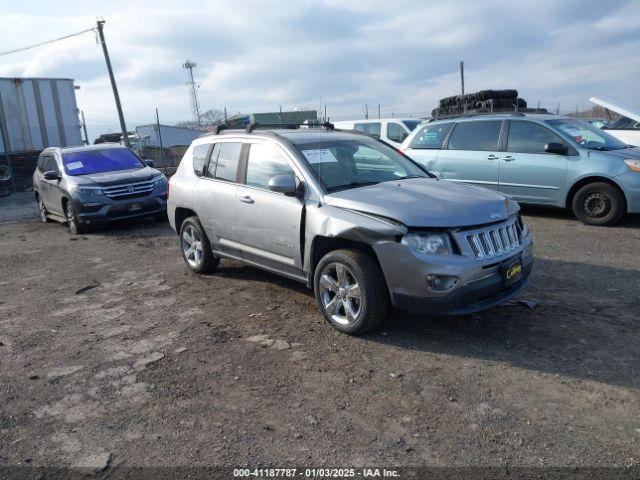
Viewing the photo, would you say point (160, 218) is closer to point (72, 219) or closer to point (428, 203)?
point (72, 219)

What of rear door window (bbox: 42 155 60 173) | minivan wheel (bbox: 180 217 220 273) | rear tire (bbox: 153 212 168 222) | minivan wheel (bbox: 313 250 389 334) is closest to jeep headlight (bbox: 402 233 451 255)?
minivan wheel (bbox: 313 250 389 334)

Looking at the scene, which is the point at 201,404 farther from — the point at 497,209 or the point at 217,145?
the point at 217,145

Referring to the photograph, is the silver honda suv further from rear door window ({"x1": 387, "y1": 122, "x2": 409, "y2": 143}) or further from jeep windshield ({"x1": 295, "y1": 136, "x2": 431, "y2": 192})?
rear door window ({"x1": 387, "y1": 122, "x2": 409, "y2": 143})

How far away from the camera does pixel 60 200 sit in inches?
411

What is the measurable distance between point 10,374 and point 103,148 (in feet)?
25.9

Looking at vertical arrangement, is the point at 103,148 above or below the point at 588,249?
above

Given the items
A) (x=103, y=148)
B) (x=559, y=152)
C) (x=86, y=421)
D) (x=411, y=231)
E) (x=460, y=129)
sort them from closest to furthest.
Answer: (x=86, y=421)
(x=411, y=231)
(x=559, y=152)
(x=460, y=129)
(x=103, y=148)

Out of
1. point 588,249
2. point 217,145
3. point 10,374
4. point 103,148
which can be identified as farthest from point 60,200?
point 588,249

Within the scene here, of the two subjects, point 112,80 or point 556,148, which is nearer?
point 556,148

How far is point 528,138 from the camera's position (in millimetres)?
8633

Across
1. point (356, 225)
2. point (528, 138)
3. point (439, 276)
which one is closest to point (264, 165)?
point (356, 225)

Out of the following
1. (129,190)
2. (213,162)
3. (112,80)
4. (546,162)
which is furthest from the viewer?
(112,80)

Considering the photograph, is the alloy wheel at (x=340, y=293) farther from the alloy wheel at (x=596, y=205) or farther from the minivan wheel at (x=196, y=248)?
the alloy wheel at (x=596, y=205)

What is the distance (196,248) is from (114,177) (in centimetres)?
453
